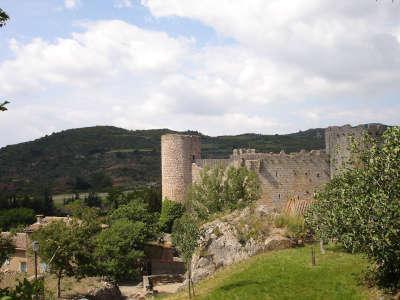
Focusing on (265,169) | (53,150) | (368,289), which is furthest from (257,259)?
(53,150)

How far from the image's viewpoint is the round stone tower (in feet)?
173

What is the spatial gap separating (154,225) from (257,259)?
24.1m

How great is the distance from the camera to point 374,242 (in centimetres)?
1677

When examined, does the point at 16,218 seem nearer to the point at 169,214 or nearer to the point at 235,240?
the point at 169,214

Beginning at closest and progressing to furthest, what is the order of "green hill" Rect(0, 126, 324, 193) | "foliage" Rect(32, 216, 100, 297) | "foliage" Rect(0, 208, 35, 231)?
"foliage" Rect(32, 216, 100, 297)
"foliage" Rect(0, 208, 35, 231)
"green hill" Rect(0, 126, 324, 193)

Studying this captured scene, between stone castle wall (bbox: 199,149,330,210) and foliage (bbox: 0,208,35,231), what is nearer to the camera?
stone castle wall (bbox: 199,149,330,210)

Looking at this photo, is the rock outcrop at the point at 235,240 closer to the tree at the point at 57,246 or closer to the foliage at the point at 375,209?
the foliage at the point at 375,209

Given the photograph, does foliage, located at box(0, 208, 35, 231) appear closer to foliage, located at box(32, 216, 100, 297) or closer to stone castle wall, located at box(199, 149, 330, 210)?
foliage, located at box(32, 216, 100, 297)

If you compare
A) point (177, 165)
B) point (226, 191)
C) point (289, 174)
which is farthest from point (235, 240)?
point (177, 165)

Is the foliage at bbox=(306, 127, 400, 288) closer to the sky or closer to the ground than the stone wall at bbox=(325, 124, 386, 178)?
closer to the ground

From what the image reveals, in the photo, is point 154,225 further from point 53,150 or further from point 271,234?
point 53,150

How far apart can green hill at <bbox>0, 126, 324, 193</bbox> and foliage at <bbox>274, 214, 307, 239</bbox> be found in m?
90.0

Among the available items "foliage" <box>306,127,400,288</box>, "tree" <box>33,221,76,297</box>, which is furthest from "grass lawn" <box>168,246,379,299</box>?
"tree" <box>33,221,76,297</box>

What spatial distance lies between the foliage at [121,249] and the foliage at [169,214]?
4929 millimetres
